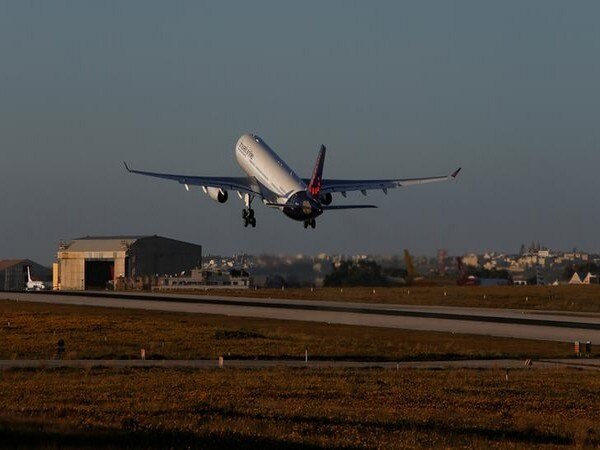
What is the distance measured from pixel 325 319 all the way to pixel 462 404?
52071 millimetres

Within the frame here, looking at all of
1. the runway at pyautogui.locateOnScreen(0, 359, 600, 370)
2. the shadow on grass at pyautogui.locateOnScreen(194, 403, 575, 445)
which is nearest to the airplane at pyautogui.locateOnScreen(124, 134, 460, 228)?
the runway at pyautogui.locateOnScreen(0, 359, 600, 370)

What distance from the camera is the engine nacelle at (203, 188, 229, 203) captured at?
10731cm

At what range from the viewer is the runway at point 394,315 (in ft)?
262

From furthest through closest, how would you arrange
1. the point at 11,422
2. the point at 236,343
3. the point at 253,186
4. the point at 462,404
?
the point at 253,186
the point at 236,343
the point at 462,404
the point at 11,422

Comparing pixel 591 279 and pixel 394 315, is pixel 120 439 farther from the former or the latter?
pixel 591 279

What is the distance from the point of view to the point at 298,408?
36.1 metres

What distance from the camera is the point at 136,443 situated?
85.6 ft

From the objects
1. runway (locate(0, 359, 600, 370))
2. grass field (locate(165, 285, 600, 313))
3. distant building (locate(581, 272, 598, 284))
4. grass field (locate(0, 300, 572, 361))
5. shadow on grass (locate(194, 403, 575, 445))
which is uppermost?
distant building (locate(581, 272, 598, 284))

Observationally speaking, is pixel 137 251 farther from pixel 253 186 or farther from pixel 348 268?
pixel 253 186

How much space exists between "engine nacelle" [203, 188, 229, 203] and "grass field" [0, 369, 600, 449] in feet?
186

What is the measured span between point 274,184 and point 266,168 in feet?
10.9

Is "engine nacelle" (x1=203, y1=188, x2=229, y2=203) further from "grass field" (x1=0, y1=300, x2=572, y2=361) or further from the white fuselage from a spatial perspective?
"grass field" (x1=0, y1=300, x2=572, y2=361)

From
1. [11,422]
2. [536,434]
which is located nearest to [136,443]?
[11,422]

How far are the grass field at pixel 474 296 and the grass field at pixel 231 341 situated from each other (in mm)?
34953
